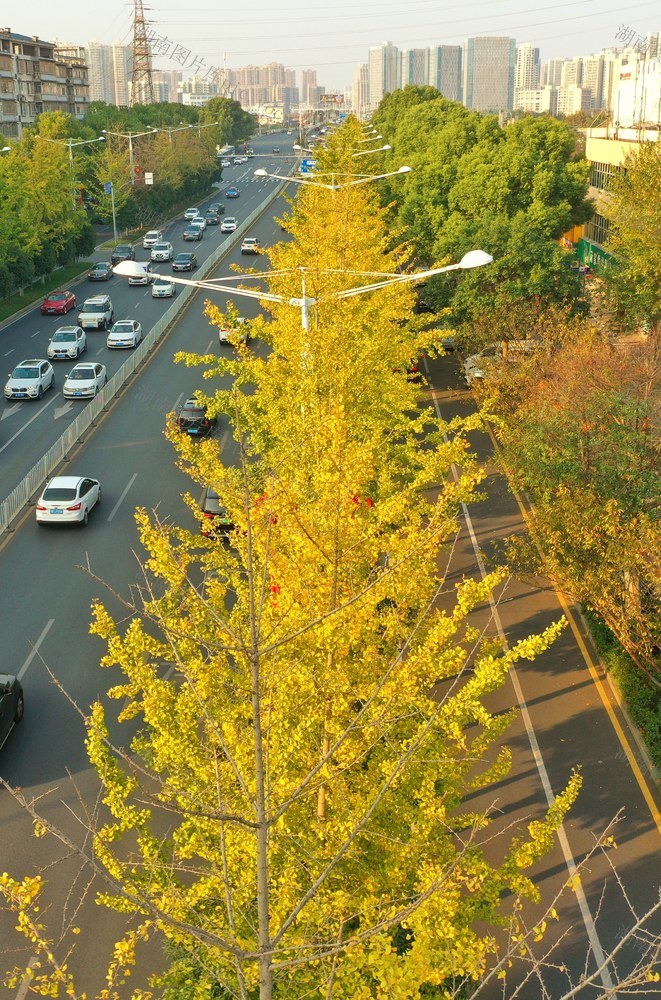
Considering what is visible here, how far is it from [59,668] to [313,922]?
12737 mm

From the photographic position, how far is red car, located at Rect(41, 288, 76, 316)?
189 ft

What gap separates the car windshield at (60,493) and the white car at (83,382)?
1329 centimetres

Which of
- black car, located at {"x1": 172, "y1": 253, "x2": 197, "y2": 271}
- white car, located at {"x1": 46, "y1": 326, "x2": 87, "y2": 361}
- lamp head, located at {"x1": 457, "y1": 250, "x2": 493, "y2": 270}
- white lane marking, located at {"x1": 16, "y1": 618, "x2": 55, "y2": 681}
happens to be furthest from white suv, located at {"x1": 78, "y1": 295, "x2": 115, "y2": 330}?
lamp head, located at {"x1": 457, "y1": 250, "x2": 493, "y2": 270}

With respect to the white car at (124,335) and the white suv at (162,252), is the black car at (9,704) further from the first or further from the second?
the white suv at (162,252)

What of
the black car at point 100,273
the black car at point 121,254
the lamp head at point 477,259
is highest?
the lamp head at point 477,259

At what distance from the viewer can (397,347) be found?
24828 mm

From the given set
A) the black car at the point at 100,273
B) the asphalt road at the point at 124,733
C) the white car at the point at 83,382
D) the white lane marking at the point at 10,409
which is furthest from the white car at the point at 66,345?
the black car at the point at 100,273

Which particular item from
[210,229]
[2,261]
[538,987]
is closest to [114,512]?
[538,987]

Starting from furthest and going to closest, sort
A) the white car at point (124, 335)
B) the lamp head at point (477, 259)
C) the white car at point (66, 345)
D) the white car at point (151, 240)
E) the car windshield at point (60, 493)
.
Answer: the white car at point (151, 240) < the white car at point (124, 335) < the white car at point (66, 345) < the car windshield at point (60, 493) < the lamp head at point (477, 259)

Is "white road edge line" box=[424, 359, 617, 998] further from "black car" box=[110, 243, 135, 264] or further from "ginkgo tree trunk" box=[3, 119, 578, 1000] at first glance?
"black car" box=[110, 243, 135, 264]

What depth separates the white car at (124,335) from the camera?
162 feet

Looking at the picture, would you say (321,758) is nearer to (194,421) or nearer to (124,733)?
(124,733)

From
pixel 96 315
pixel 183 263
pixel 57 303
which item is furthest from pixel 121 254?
pixel 96 315

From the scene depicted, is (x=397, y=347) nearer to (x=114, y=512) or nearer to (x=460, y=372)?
(x=114, y=512)
